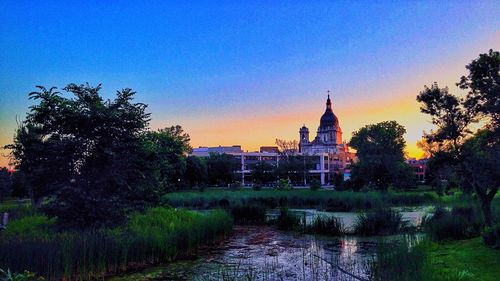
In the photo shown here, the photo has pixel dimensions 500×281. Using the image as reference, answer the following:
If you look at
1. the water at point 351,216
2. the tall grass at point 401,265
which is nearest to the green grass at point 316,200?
the water at point 351,216

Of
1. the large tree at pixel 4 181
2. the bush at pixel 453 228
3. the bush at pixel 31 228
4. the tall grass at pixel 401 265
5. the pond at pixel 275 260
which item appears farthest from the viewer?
the large tree at pixel 4 181

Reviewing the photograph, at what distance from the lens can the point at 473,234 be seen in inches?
514

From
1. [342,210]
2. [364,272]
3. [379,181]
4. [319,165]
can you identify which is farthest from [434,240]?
[319,165]

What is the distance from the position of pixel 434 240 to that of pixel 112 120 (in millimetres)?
10221

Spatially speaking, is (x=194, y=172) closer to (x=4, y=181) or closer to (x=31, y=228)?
(x=4, y=181)

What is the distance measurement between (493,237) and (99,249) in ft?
29.9

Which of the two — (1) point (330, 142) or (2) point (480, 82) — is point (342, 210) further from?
(1) point (330, 142)

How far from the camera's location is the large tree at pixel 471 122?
12.6 m

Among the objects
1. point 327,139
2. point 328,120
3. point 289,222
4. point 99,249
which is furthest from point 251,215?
point 328,120

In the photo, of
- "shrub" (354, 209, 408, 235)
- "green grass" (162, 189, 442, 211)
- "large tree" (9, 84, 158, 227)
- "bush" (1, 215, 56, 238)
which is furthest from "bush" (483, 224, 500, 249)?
"green grass" (162, 189, 442, 211)

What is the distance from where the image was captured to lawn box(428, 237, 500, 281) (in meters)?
7.72

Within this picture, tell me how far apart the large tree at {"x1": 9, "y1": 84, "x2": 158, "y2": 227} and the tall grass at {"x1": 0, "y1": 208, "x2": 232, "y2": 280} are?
3.42ft

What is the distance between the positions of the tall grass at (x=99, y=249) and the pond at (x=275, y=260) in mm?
410

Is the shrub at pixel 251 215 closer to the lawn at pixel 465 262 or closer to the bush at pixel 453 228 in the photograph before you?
the bush at pixel 453 228
